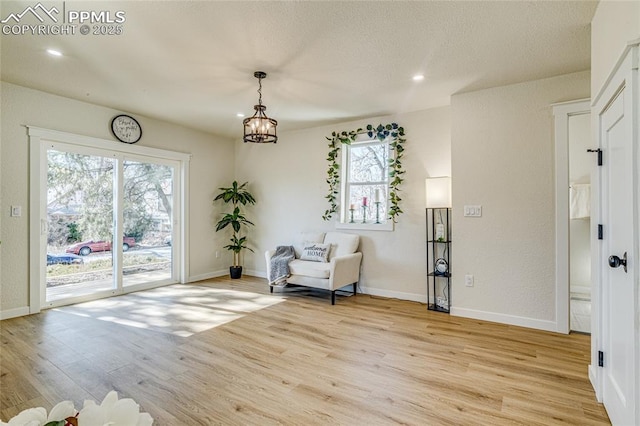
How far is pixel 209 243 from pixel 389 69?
4.30 m

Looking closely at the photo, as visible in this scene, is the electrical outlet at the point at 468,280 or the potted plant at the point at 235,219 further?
the potted plant at the point at 235,219

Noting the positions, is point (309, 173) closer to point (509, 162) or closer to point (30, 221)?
point (509, 162)

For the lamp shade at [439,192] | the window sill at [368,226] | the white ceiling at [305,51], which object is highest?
the white ceiling at [305,51]

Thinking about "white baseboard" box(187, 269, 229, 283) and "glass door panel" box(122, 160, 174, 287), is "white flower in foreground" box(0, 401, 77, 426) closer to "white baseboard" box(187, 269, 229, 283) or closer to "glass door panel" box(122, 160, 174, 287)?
"glass door panel" box(122, 160, 174, 287)

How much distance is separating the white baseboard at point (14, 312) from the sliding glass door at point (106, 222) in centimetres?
22

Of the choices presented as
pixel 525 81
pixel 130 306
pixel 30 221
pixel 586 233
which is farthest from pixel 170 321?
pixel 586 233

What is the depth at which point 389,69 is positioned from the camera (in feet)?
10.2

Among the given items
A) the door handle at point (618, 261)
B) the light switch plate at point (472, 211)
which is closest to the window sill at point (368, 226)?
the light switch plate at point (472, 211)

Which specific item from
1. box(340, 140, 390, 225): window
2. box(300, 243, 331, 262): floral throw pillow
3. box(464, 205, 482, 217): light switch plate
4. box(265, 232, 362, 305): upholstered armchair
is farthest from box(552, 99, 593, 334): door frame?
box(300, 243, 331, 262): floral throw pillow

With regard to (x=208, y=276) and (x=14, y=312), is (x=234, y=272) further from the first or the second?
(x=14, y=312)

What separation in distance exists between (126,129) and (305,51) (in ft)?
10.6

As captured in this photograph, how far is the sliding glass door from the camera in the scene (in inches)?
157

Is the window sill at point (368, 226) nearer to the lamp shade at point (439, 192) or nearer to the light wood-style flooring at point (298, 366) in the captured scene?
the lamp shade at point (439, 192)

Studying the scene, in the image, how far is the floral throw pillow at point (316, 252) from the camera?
4672 millimetres
